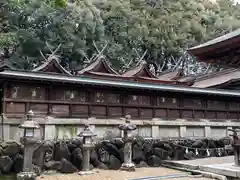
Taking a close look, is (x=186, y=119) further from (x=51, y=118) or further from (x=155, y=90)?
(x=51, y=118)

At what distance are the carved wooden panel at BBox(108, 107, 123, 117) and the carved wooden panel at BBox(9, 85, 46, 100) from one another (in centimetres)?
288

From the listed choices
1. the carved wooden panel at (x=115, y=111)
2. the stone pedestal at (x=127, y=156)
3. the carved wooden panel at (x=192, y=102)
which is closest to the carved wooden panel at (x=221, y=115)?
the carved wooden panel at (x=192, y=102)

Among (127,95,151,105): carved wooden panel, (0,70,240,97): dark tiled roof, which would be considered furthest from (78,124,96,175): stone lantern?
(127,95,151,105): carved wooden panel

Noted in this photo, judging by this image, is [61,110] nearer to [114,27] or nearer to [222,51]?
[222,51]

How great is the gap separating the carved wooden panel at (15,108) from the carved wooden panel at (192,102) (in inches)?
303

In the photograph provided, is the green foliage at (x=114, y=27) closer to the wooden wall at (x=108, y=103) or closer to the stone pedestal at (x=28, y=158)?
the wooden wall at (x=108, y=103)

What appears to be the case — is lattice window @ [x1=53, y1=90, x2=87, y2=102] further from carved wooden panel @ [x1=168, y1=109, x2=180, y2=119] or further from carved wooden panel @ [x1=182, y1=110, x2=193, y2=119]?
carved wooden panel @ [x1=182, y1=110, x2=193, y2=119]

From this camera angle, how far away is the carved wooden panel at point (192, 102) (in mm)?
13857

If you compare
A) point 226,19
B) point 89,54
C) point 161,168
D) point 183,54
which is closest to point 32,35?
point 89,54

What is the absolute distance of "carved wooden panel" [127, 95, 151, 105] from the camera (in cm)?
1253

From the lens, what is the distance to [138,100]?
12.7 metres

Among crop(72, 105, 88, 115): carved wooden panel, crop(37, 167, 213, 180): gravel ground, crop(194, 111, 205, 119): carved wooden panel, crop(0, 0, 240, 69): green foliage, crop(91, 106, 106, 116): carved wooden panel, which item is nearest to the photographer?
crop(37, 167, 213, 180): gravel ground

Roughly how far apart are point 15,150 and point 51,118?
73.4 inches

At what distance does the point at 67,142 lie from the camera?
33.8ft
